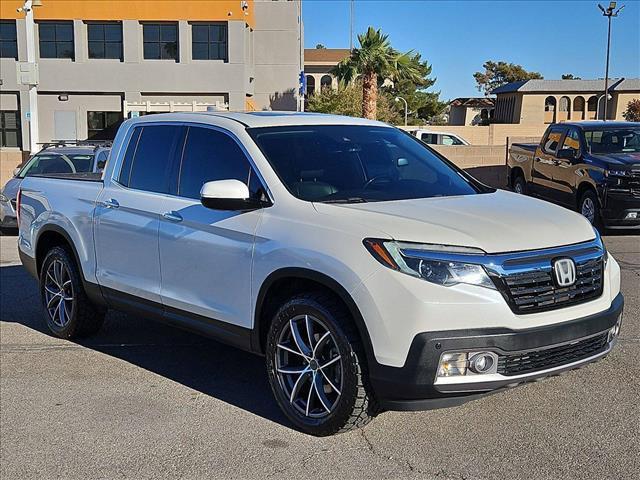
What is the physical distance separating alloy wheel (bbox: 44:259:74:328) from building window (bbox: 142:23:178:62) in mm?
38003

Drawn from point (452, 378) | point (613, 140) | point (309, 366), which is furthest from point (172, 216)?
point (613, 140)

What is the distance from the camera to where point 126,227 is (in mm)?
5758

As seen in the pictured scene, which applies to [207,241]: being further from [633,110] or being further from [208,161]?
[633,110]

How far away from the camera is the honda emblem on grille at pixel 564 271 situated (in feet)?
13.4

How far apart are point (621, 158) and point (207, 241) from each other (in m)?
9.29

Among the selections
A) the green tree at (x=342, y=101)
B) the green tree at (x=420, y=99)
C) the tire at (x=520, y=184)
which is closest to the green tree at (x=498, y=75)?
the green tree at (x=420, y=99)

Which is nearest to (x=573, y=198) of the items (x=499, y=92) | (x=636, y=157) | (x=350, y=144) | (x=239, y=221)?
(x=636, y=157)

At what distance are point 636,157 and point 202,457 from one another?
33.6ft

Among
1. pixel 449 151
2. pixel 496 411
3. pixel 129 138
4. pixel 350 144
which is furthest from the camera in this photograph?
pixel 449 151

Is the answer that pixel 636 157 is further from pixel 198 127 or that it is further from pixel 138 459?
pixel 138 459

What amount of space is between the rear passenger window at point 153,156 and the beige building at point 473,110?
210ft

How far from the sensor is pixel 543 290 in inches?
159

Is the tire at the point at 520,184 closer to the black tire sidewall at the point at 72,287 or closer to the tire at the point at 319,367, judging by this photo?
the black tire sidewall at the point at 72,287

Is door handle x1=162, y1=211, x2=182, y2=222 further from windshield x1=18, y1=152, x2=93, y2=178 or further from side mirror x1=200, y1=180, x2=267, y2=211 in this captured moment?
windshield x1=18, y1=152, x2=93, y2=178
